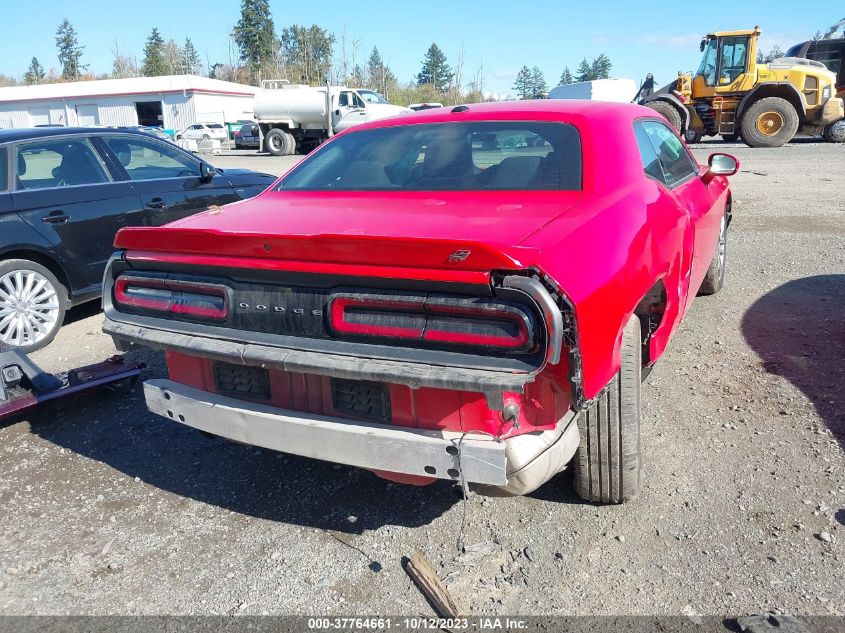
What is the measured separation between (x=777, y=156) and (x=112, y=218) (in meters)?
16.3

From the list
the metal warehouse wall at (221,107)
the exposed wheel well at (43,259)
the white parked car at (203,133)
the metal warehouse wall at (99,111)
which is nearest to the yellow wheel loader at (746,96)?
the exposed wheel well at (43,259)

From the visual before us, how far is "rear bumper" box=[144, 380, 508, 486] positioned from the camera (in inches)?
84.4

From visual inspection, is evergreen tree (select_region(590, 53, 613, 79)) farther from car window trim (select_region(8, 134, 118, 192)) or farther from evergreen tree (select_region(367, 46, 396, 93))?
car window trim (select_region(8, 134, 118, 192))

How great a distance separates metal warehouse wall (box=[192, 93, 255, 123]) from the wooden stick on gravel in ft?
161

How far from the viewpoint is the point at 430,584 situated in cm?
238

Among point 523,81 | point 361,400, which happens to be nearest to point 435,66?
point 523,81

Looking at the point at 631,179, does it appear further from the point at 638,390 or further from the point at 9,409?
the point at 9,409

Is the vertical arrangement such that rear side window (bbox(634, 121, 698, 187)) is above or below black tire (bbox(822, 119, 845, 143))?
above

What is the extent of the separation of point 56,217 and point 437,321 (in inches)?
169

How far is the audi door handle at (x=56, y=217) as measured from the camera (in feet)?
16.8

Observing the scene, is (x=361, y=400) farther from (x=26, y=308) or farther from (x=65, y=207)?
(x=65, y=207)

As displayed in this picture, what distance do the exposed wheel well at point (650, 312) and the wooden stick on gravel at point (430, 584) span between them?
1.38 metres

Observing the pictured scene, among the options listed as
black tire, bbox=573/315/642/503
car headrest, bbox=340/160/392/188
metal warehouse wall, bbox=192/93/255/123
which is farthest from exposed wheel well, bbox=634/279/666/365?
metal warehouse wall, bbox=192/93/255/123

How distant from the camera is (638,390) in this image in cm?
265
